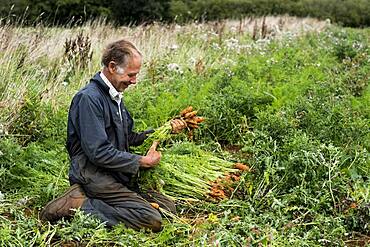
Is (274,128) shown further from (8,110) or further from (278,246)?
(8,110)

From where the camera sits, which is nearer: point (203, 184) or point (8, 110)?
point (203, 184)

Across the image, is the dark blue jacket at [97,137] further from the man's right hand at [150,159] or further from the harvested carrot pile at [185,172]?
the harvested carrot pile at [185,172]

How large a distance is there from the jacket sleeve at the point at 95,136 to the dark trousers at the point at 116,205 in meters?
0.18

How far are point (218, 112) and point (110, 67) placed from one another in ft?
6.80

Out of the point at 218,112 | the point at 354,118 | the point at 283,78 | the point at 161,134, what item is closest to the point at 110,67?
the point at 161,134

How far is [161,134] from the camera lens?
4.53 meters

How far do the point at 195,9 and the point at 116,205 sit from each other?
20661 millimetres

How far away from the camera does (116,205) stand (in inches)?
159

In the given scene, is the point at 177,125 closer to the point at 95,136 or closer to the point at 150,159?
the point at 150,159

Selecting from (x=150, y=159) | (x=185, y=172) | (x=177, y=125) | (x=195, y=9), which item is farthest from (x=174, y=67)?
(x=195, y=9)

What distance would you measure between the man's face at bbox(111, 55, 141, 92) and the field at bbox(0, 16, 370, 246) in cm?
98

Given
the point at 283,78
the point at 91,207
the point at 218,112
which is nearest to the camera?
the point at 91,207

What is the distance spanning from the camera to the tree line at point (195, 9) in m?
18.4

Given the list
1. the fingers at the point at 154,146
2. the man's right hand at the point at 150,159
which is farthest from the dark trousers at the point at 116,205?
the fingers at the point at 154,146
